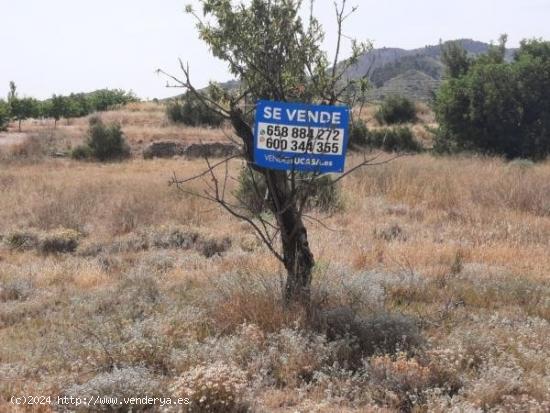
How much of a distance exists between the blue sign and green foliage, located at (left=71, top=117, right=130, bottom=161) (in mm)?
19391

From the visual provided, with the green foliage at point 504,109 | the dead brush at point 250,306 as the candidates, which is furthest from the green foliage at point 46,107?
the dead brush at point 250,306

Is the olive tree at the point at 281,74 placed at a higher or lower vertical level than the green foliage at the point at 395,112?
lower

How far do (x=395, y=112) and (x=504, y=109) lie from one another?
44.5 feet

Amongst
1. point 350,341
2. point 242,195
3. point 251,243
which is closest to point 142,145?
point 242,195

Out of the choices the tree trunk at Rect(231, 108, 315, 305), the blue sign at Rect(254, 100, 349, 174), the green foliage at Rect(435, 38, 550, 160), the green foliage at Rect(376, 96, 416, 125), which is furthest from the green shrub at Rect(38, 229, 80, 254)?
the green foliage at Rect(376, 96, 416, 125)

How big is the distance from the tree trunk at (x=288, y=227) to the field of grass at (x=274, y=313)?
0.16 m

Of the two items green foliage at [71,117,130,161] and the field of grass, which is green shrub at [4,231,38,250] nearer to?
the field of grass

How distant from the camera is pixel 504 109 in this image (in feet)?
65.6

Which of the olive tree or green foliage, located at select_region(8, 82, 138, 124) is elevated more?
green foliage, located at select_region(8, 82, 138, 124)

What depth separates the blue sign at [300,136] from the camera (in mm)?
3986

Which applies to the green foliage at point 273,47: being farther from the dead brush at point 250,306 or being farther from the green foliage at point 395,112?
the green foliage at point 395,112

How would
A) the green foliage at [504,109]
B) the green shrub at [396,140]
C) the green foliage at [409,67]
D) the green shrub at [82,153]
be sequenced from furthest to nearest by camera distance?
the green foliage at [409,67]
the green shrub at [396,140]
the green shrub at [82,153]
the green foliage at [504,109]

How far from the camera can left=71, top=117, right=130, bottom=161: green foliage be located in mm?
22172

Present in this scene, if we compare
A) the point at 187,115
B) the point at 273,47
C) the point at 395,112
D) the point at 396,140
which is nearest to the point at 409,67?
the point at 395,112
